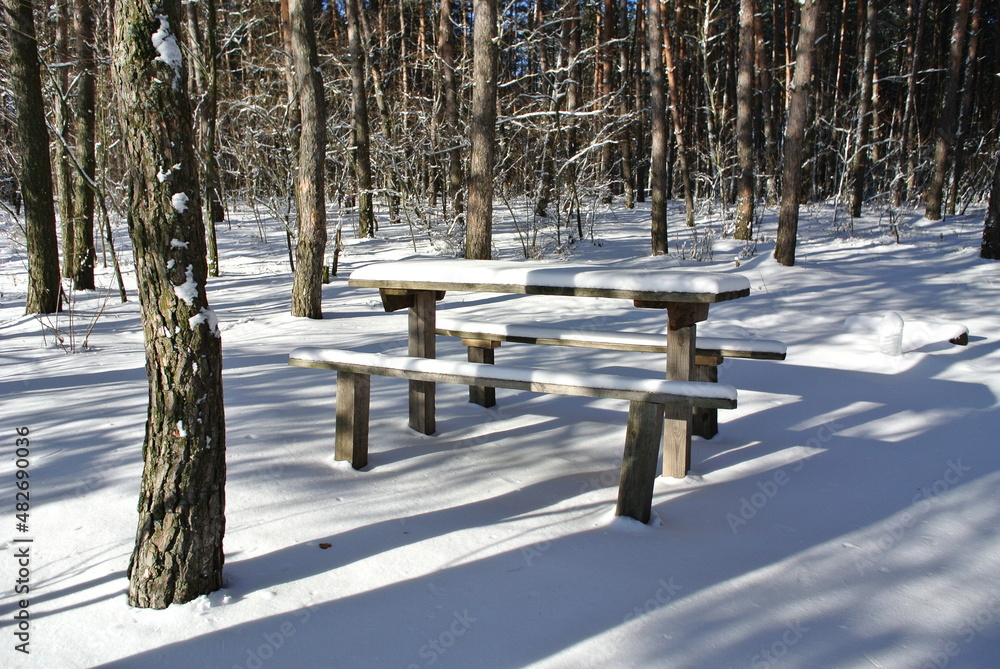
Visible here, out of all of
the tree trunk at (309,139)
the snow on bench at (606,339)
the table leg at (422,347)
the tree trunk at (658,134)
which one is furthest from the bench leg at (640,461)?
the tree trunk at (658,134)

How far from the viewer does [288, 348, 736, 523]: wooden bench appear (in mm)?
3080

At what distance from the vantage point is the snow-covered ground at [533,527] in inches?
88.0

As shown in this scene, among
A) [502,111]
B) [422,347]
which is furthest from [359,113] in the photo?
[422,347]

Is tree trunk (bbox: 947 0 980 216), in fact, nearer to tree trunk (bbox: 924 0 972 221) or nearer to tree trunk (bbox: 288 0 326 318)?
tree trunk (bbox: 924 0 972 221)

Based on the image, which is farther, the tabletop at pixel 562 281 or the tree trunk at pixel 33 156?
the tree trunk at pixel 33 156

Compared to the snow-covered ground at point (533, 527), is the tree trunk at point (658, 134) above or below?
above

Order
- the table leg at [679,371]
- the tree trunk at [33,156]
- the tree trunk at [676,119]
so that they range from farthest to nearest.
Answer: the tree trunk at [676,119], the tree trunk at [33,156], the table leg at [679,371]

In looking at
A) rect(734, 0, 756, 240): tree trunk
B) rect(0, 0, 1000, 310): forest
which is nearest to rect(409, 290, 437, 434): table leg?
rect(0, 0, 1000, 310): forest

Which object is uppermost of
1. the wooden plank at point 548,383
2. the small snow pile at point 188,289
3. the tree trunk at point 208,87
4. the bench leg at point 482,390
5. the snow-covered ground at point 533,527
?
the tree trunk at point 208,87

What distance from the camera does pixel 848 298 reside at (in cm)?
884

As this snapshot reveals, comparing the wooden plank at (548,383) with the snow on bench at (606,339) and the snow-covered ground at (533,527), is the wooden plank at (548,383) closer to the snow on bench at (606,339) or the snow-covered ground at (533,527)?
the snow-covered ground at (533,527)

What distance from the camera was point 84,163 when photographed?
33.1ft

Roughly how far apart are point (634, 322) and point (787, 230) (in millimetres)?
4168

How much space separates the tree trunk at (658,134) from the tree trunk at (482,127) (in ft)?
12.8
